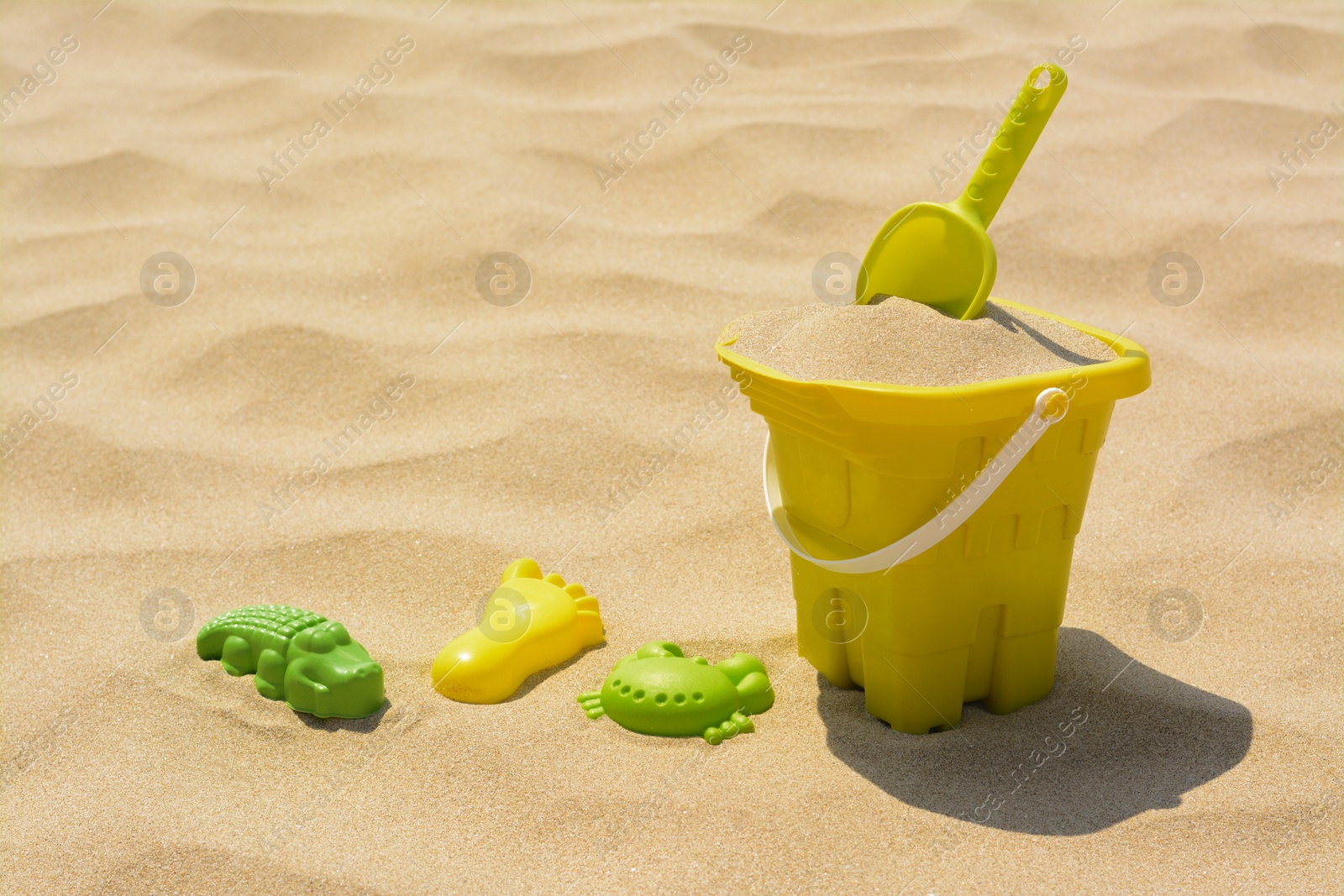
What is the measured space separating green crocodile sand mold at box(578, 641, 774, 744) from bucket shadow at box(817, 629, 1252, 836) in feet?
0.42

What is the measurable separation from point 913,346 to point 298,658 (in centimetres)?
106

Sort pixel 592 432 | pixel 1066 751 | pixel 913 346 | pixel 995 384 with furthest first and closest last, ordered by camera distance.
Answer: pixel 592 432 < pixel 1066 751 < pixel 913 346 < pixel 995 384

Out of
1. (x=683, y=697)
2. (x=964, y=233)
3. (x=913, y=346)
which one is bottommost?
(x=683, y=697)

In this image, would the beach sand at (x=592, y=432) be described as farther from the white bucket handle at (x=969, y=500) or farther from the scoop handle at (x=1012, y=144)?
the scoop handle at (x=1012, y=144)

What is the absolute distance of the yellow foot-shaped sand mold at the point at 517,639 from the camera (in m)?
1.86

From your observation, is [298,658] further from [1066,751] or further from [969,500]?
[1066,751]

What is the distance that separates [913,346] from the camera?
164 centimetres

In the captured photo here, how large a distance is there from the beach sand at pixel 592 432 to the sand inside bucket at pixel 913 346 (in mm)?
564

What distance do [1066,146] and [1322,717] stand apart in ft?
7.65

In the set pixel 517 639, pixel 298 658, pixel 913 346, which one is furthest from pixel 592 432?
pixel 913 346

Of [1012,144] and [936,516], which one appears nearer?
[936,516]

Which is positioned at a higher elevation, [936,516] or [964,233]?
[964,233]

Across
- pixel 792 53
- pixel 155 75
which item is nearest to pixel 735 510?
pixel 792 53

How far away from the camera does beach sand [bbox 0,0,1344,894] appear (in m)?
1.61
